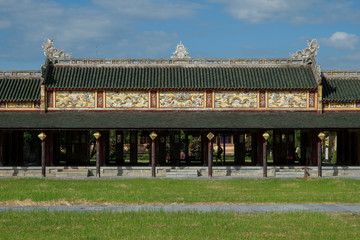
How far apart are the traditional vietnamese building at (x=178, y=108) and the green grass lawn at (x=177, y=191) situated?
5.62m

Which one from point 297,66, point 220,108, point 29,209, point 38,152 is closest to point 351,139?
point 297,66

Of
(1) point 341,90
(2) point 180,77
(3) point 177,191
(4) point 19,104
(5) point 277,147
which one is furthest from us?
(5) point 277,147

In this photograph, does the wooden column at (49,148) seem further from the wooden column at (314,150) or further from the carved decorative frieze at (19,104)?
the wooden column at (314,150)

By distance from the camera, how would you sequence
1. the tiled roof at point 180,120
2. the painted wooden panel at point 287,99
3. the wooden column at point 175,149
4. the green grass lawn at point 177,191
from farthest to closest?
the wooden column at point 175,149, the painted wooden panel at point 287,99, the tiled roof at point 180,120, the green grass lawn at point 177,191

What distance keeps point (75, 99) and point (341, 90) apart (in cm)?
1874

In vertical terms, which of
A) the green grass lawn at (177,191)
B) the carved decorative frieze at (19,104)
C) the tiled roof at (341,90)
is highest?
the tiled roof at (341,90)

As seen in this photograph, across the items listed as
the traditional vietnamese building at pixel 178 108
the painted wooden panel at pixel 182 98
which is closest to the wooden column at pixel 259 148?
the traditional vietnamese building at pixel 178 108

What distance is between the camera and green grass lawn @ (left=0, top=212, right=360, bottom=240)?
1616 cm

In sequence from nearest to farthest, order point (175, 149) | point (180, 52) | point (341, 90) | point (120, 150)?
point (341, 90)
point (175, 149)
point (120, 150)
point (180, 52)

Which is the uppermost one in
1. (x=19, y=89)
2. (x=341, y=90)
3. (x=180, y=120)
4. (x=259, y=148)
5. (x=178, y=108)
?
(x=19, y=89)

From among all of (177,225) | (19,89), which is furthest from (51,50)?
(177,225)

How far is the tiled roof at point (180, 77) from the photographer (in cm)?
4319

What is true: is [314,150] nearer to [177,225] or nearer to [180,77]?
[180,77]

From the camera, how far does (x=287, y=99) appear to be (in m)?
43.4
